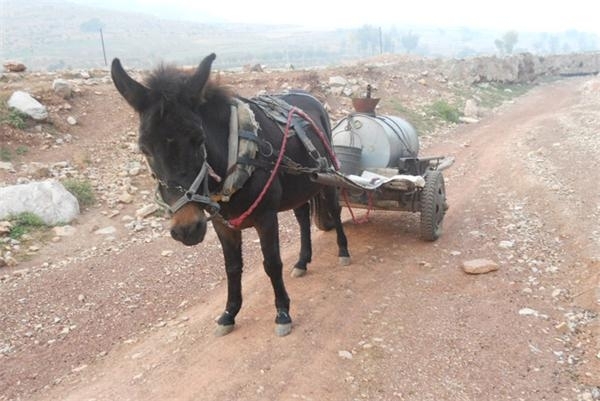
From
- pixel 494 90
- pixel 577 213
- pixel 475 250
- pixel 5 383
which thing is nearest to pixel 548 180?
pixel 577 213

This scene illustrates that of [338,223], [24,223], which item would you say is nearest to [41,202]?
[24,223]

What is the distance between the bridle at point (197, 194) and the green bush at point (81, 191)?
5.17 meters

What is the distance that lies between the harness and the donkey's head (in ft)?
0.05

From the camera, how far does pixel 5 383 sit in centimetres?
437

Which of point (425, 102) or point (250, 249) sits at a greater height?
point (425, 102)

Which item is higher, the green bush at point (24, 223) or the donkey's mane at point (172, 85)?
the donkey's mane at point (172, 85)

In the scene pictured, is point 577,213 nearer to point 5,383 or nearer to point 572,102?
point 5,383

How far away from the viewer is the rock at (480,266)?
5561 millimetres

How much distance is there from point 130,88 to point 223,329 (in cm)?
238

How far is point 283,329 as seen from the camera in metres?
4.51

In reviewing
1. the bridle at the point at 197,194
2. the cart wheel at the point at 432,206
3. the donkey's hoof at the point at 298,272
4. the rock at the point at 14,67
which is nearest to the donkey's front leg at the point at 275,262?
the bridle at the point at 197,194

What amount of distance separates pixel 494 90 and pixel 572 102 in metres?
3.90

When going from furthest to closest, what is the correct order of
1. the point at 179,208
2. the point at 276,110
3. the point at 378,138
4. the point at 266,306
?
1. the point at 378,138
2. the point at 266,306
3. the point at 276,110
4. the point at 179,208

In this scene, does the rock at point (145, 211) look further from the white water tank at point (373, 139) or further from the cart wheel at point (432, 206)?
the cart wheel at point (432, 206)
